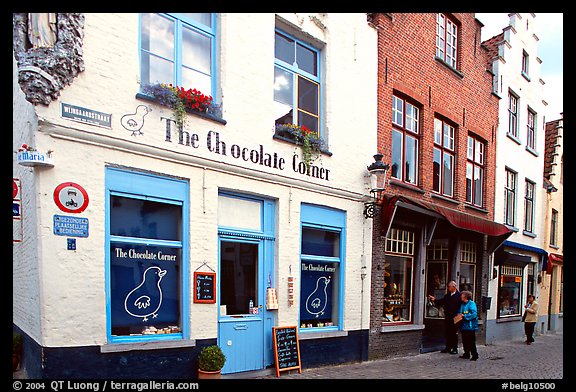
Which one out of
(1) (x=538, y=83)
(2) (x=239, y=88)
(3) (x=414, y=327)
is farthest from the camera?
(1) (x=538, y=83)

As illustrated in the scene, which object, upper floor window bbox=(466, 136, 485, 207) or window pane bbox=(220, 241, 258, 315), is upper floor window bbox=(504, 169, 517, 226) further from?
window pane bbox=(220, 241, 258, 315)

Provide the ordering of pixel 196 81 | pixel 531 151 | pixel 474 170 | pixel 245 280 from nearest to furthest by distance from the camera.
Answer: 1. pixel 196 81
2. pixel 245 280
3. pixel 474 170
4. pixel 531 151

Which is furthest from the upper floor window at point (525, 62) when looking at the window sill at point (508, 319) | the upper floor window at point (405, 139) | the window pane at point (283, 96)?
the window pane at point (283, 96)

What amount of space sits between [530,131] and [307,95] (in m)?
12.9

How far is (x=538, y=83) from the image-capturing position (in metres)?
19.1

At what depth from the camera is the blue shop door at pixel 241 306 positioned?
7770mm

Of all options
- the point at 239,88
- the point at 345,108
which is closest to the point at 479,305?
the point at 345,108

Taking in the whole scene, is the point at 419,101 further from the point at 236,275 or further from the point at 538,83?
the point at 538,83

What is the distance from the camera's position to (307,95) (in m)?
9.52

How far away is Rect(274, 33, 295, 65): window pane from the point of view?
898 centimetres

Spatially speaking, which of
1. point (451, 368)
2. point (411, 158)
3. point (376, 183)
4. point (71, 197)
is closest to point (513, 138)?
point (411, 158)

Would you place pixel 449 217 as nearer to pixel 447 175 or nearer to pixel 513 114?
pixel 447 175

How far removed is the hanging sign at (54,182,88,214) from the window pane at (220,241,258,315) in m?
2.42

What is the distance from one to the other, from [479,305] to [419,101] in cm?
685
